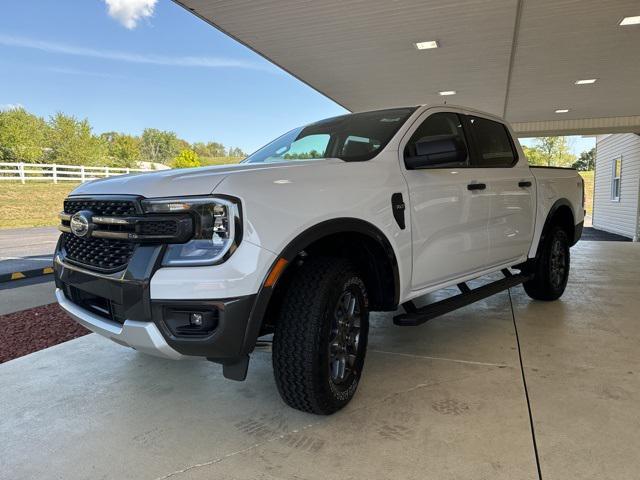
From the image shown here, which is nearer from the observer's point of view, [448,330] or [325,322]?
[325,322]

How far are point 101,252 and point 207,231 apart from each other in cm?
68

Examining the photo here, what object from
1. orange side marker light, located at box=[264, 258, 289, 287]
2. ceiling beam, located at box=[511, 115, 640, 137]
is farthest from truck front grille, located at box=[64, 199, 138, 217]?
ceiling beam, located at box=[511, 115, 640, 137]

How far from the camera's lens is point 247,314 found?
82.3 inches

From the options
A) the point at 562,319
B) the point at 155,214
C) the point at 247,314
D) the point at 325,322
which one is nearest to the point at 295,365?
the point at 325,322

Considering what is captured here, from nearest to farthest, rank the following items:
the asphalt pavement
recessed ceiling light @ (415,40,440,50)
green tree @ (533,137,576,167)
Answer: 1. recessed ceiling light @ (415,40,440,50)
2. the asphalt pavement
3. green tree @ (533,137,576,167)

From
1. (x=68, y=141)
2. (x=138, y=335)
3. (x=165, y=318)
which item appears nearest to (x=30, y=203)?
(x=68, y=141)

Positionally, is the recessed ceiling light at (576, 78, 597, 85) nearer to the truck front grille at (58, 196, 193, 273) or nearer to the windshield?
the windshield

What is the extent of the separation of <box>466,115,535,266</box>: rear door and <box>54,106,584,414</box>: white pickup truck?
152 millimetres

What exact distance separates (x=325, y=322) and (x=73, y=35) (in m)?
96.5

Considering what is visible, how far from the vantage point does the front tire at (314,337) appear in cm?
235

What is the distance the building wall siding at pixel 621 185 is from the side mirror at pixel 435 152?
16134 millimetres

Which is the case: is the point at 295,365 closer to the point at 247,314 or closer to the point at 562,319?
the point at 247,314

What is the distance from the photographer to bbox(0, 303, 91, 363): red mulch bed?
3951 millimetres

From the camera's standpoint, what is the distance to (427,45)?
7.92 m
